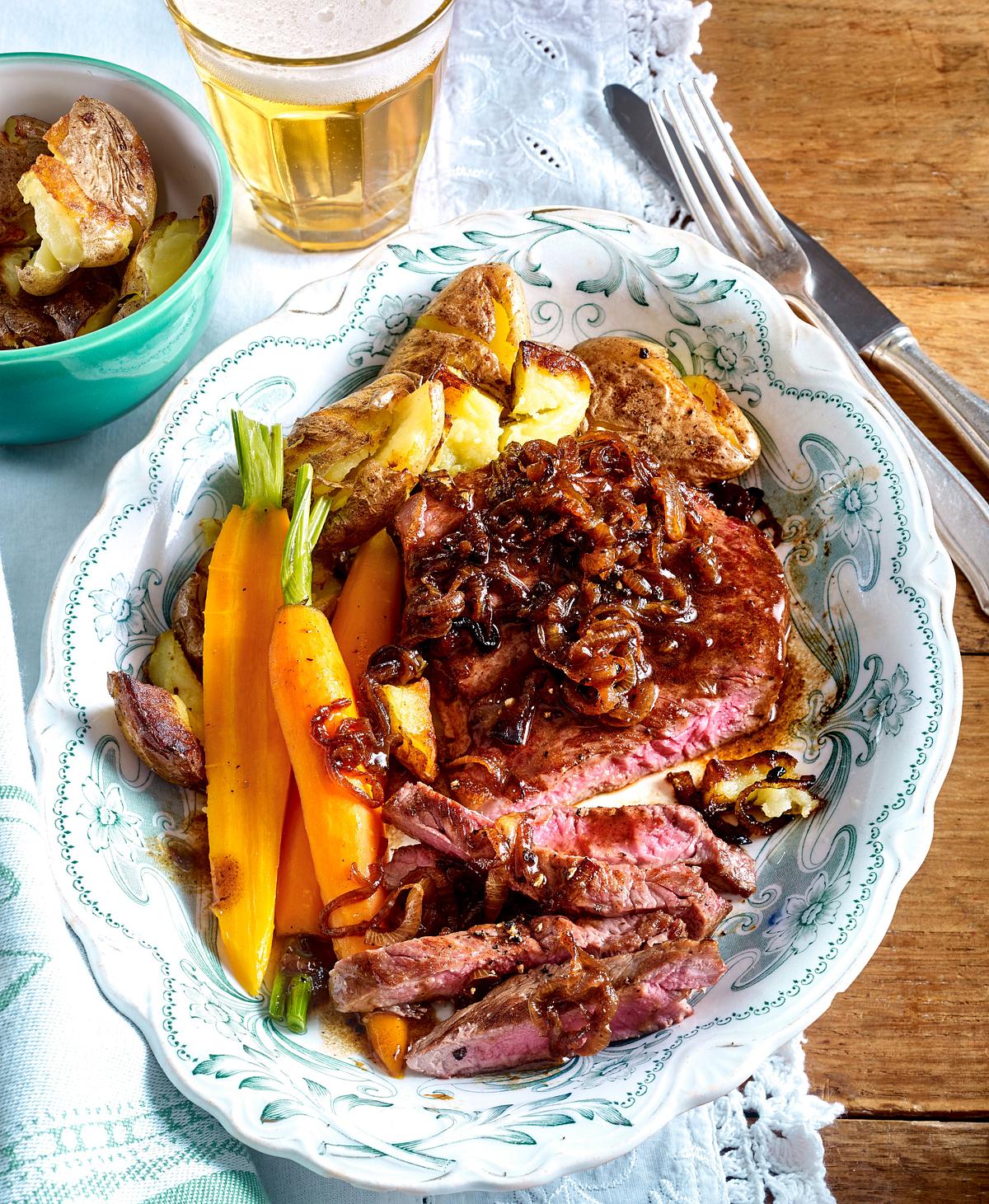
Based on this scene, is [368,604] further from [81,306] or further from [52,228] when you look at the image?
[52,228]

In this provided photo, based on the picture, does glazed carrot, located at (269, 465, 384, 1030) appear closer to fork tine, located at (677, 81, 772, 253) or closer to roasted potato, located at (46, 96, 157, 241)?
roasted potato, located at (46, 96, 157, 241)

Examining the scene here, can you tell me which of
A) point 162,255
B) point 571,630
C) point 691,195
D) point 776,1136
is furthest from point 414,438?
point 776,1136

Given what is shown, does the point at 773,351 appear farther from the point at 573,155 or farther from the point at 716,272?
the point at 573,155

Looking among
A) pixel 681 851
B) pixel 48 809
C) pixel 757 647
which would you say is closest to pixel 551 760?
pixel 681 851

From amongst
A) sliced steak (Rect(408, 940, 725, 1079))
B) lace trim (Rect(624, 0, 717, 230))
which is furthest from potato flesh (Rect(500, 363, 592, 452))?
lace trim (Rect(624, 0, 717, 230))

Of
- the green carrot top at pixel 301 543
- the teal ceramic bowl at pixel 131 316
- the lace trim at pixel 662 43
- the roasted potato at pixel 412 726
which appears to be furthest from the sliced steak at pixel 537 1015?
the lace trim at pixel 662 43
